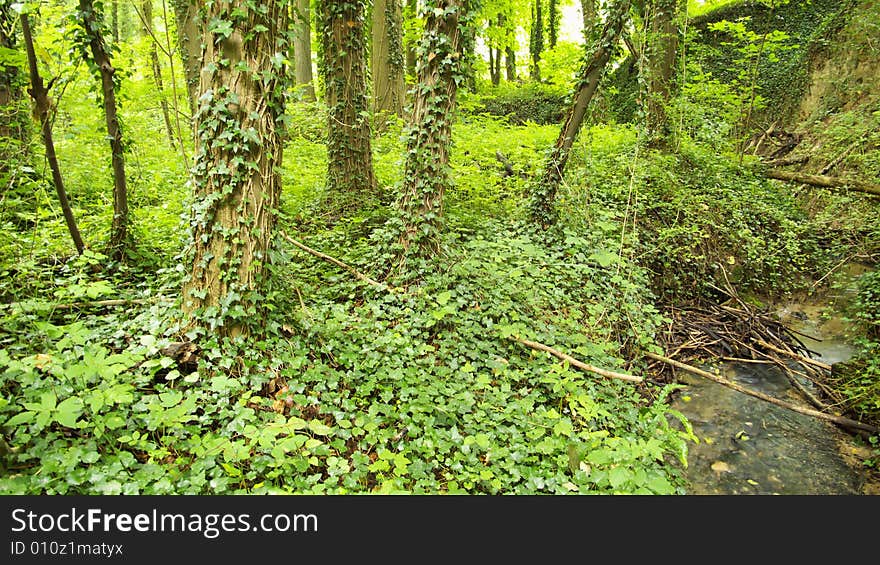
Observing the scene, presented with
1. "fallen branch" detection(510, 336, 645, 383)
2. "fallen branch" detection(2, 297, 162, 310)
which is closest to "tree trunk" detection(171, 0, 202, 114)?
"fallen branch" detection(2, 297, 162, 310)

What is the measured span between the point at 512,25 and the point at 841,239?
58.3 feet

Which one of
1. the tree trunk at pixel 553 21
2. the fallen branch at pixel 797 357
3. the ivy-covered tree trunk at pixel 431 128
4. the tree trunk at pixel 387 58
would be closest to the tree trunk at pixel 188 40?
the tree trunk at pixel 387 58

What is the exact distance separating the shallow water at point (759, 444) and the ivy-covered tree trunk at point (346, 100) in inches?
199

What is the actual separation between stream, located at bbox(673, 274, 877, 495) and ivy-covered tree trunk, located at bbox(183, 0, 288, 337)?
4.06m

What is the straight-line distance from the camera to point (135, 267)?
4.61m

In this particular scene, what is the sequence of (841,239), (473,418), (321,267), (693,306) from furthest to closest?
(841,239), (693,306), (321,267), (473,418)

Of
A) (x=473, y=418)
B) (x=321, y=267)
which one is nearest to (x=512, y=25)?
(x=321, y=267)

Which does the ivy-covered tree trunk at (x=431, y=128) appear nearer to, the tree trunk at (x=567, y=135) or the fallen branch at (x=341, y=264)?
the fallen branch at (x=341, y=264)

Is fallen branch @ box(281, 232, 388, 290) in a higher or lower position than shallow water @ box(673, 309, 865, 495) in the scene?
higher

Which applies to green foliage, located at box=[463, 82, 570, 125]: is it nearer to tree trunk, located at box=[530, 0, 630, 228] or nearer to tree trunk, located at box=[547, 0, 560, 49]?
tree trunk, located at box=[547, 0, 560, 49]

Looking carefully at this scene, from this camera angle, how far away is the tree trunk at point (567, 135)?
630 centimetres

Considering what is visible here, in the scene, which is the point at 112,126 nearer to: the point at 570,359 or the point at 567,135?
the point at 570,359

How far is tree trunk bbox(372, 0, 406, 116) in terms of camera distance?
381 inches
